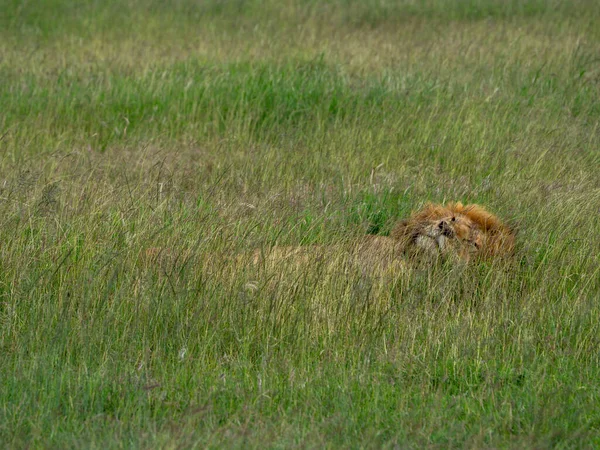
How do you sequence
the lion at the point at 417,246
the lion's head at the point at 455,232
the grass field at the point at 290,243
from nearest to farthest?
the grass field at the point at 290,243, the lion at the point at 417,246, the lion's head at the point at 455,232

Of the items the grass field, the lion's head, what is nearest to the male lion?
the lion's head

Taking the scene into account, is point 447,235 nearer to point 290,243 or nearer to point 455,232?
point 455,232

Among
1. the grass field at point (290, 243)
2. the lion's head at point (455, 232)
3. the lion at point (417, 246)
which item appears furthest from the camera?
the lion's head at point (455, 232)

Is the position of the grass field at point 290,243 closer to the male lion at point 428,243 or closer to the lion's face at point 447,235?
the male lion at point 428,243

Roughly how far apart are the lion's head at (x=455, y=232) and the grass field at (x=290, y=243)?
0.14m

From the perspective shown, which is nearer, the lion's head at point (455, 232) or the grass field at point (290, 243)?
the grass field at point (290, 243)

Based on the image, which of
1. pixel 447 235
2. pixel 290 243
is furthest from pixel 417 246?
pixel 290 243

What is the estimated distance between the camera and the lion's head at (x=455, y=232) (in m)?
4.66

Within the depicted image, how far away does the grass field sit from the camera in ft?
10.4

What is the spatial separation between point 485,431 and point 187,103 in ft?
17.2

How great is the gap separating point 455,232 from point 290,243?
36.3 inches

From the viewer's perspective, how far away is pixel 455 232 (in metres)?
4.74

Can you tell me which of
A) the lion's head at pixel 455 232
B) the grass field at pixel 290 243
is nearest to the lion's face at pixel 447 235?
the lion's head at pixel 455 232

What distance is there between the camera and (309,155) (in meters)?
6.46
